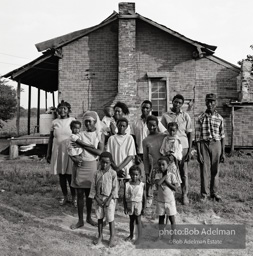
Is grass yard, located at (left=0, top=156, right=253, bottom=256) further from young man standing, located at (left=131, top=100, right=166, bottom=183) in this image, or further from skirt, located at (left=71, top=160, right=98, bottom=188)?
young man standing, located at (left=131, top=100, right=166, bottom=183)

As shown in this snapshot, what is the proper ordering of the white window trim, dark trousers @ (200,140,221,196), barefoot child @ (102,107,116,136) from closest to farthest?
barefoot child @ (102,107,116,136)
dark trousers @ (200,140,221,196)
the white window trim

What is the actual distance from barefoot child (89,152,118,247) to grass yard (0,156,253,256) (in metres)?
0.26

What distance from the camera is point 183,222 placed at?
4.52 meters

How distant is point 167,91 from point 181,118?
6.10 m

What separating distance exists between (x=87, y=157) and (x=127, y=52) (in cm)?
720

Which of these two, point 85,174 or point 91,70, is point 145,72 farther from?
point 85,174

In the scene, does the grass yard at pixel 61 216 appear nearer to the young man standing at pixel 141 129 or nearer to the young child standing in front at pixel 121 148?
the young child standing in front at pixel 121 148

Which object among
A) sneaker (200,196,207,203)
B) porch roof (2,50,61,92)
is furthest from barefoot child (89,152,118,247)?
porch roof (2,50,61,92)

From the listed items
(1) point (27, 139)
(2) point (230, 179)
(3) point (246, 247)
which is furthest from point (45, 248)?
(1) point (27, 139)

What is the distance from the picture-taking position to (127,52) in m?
10.6

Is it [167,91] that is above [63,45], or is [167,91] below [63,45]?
below

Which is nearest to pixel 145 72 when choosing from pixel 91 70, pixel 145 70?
pixel 145 70

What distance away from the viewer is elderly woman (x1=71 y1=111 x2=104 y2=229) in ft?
13.4

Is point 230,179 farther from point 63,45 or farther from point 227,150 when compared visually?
point 63,45
